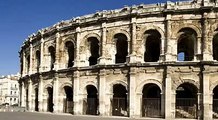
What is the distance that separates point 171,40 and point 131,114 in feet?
16.6

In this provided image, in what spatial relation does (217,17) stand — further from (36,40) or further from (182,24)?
(36,40)

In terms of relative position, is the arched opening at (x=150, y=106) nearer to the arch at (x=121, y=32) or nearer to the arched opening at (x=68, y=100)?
the arch at (x=121, y=32)

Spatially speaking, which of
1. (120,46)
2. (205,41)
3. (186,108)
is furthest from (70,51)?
(205,41)

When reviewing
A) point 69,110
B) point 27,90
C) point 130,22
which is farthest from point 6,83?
→ point 130,22

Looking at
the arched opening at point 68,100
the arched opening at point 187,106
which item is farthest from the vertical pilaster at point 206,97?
the arched opening at point 68,100

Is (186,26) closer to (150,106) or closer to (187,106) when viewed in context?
(187,106)

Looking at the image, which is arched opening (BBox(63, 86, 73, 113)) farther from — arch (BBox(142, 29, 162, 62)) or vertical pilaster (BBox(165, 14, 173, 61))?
vertical pilaster (BBox(165, 14, 173, 61))

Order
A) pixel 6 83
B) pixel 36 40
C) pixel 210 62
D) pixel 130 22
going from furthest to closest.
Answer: pixel 6 83, pixel 36 40, pixel 130 22, pixel 210 62

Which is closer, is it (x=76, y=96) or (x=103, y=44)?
(x=103, y=44)

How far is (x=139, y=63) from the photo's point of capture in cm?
2262

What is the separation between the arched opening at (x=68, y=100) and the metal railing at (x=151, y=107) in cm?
559

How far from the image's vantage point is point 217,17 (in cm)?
2198

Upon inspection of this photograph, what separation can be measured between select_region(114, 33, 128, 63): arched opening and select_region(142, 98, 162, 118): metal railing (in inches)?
170

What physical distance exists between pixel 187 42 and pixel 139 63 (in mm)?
4691
